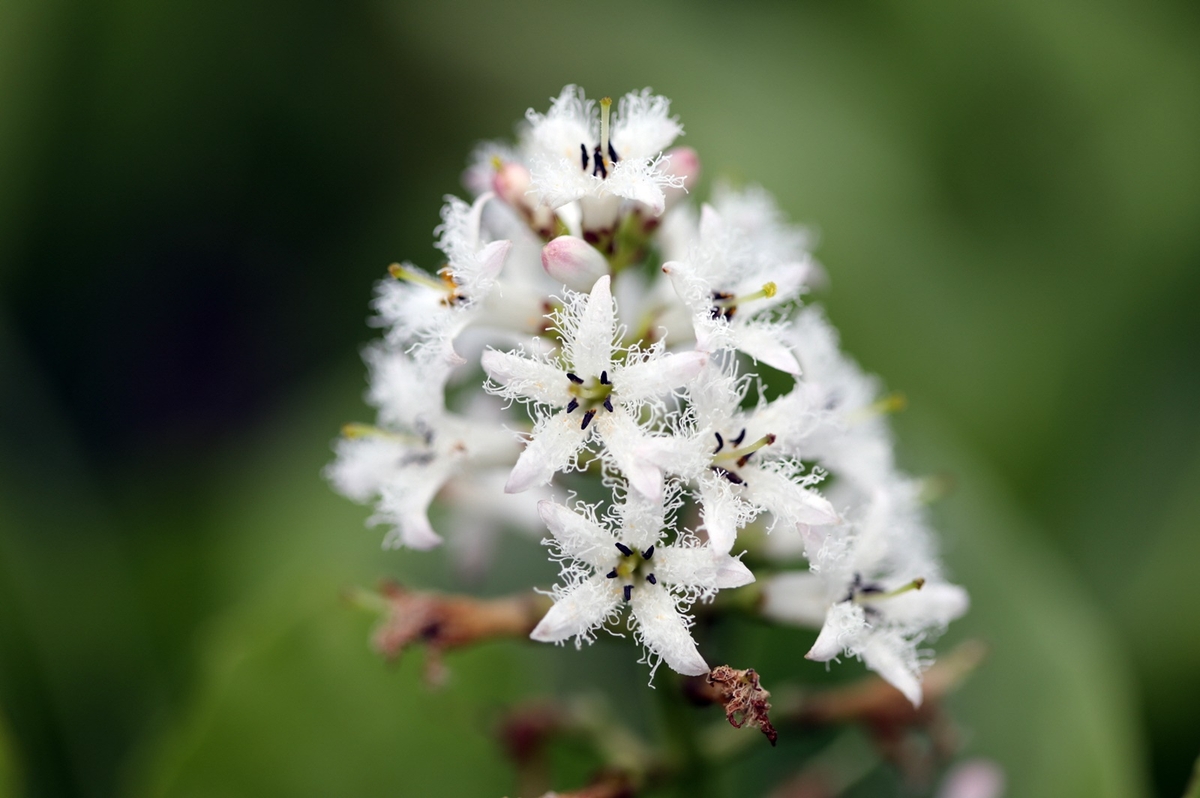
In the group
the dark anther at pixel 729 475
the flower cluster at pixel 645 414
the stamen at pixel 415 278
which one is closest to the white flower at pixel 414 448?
the flower cluster at pixel 645 414

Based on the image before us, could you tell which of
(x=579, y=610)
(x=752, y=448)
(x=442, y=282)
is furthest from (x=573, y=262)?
(x=579, y=610)

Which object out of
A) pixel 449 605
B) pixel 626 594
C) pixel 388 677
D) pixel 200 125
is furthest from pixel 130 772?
pixel 200 125

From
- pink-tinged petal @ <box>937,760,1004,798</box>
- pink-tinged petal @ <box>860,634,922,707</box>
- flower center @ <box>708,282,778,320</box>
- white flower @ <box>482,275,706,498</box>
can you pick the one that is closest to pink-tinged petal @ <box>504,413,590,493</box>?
white flower @ <box>482,275,706,498</box>

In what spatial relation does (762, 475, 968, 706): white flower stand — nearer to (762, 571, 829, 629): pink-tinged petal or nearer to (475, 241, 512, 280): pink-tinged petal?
(762, 571, 829, 629): pink-tinged petal

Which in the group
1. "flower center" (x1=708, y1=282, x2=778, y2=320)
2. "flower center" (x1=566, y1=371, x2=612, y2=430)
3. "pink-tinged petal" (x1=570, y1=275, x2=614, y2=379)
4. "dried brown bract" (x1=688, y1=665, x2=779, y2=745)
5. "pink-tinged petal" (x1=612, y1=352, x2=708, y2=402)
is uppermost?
"flower center" (x1=708, y1=282, x2=778, y2=320)

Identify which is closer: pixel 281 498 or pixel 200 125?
pixel 281 498

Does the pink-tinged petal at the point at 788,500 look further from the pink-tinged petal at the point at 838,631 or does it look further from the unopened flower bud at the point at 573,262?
the unopened flower bud at the point at 573,262

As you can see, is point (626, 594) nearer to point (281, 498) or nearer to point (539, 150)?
point (539, 150)
